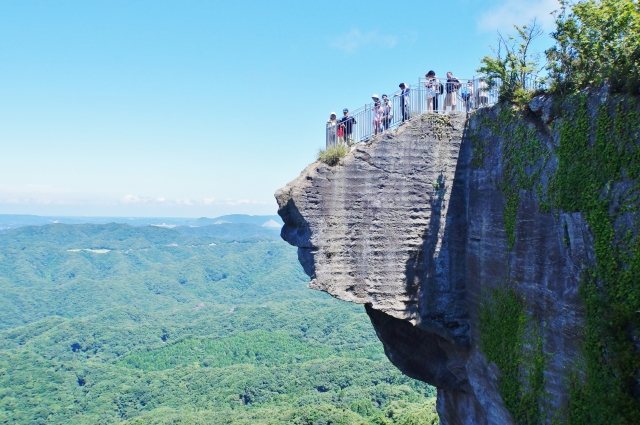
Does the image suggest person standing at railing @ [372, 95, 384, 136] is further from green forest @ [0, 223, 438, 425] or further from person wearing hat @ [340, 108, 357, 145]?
green forest @ [0, 223, 438, 425]

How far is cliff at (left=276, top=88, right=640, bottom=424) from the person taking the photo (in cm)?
707

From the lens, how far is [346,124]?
40.1ft

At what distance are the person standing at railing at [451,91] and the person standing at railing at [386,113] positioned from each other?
124cm

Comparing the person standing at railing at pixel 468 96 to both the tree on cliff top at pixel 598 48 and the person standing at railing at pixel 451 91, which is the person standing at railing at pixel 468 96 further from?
the tree on cliff top at pixel 598 48

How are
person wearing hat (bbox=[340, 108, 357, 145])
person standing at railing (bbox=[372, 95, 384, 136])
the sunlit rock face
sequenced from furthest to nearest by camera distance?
person wearing hat (bbox=[340, 108, 357, 145]) → person standing at railing (bbox=[372, 95, 384, 136]) → the sunlit rock face

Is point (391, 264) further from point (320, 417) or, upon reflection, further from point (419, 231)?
point (320, 417)

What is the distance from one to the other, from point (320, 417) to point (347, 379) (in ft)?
78.9

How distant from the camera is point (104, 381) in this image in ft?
260

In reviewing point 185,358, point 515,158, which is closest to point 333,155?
point 515,158

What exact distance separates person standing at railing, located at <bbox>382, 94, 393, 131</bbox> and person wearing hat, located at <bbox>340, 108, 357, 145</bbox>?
86 cm

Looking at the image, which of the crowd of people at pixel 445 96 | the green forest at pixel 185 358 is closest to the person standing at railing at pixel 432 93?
the crowd of people at pixel 445 96

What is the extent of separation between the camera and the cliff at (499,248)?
707 cm

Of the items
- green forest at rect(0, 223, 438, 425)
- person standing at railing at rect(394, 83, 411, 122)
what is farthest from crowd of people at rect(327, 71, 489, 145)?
green forest at rect(0, 223, 438, 425)

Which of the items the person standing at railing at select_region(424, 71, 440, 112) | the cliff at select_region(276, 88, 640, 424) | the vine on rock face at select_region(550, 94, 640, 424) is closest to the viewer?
the vine on rock face at select_region(550, 94, 640, 424)
